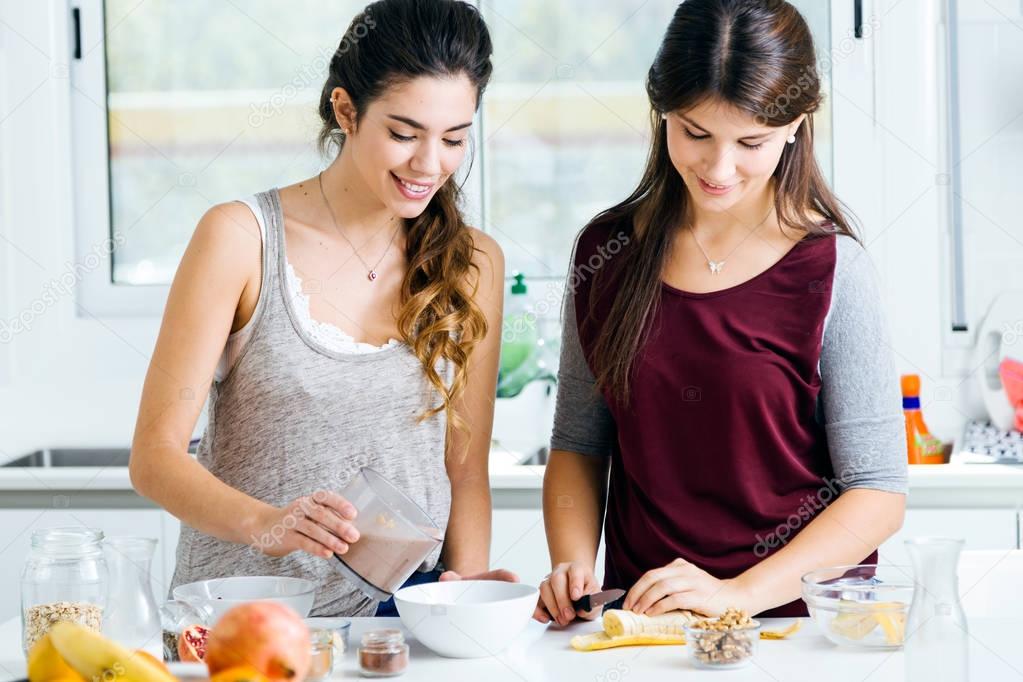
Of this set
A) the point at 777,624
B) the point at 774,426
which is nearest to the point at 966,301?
the point at 774,426

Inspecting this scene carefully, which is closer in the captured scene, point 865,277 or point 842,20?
point 865,277

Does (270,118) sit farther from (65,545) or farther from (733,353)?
(65,545)

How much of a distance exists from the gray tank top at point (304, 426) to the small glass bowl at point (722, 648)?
47cm

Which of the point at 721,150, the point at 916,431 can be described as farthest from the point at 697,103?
the point at 916,431

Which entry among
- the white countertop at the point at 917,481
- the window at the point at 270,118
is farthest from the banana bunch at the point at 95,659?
the window at the point at 270,118

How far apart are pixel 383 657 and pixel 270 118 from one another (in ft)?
6.65

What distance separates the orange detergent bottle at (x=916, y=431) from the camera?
2516 millimetres

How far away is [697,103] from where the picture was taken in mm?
1402

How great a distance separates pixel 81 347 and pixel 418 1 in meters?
1.76

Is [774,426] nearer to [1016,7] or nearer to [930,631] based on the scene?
[930,631]

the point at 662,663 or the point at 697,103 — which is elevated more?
the point at 697,103

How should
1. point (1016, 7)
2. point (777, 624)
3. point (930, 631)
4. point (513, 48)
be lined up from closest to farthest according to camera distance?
point (930, 631)
point (777, 624)
point (1016, 7)
point (513, 48)

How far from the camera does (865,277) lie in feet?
4.90

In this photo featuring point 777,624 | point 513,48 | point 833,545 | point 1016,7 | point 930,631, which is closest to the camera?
point 930,631
